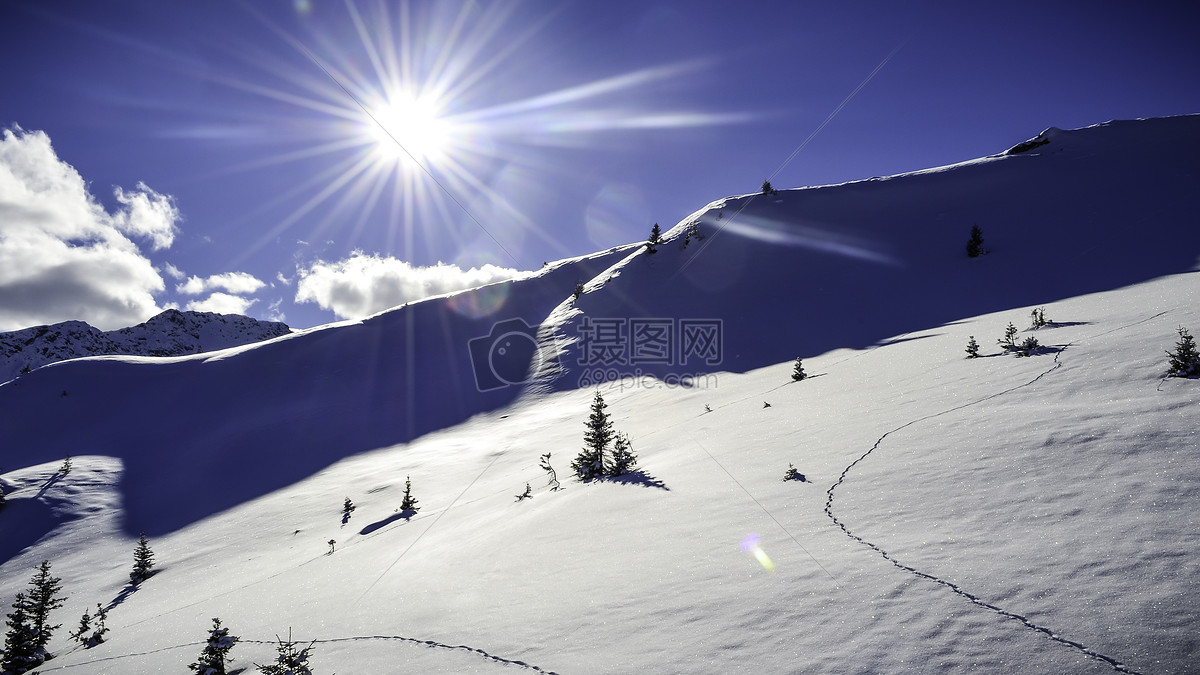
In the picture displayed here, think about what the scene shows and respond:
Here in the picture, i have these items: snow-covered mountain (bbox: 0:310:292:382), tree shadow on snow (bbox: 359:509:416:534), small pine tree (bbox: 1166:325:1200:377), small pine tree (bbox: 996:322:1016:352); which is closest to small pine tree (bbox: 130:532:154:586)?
tree shadow on snow (bbox: 359:509:416:534)

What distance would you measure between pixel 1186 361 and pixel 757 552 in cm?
443

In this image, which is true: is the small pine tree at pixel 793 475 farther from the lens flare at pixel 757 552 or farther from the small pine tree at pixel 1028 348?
the small pine tree at pixel 1028 348

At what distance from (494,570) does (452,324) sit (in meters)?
24.0

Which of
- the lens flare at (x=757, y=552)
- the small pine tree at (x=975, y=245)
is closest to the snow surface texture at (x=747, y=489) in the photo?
the lens flare at (x=757, y=552)

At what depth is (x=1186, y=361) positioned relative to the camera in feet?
13.7

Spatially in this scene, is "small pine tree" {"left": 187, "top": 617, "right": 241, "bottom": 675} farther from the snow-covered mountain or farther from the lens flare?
the snow-covered mountain

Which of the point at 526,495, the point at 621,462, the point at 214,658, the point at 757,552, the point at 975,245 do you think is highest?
the point at 975,245

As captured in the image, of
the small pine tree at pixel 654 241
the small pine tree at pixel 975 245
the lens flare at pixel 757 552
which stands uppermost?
the small pine tree at pixel 654 241

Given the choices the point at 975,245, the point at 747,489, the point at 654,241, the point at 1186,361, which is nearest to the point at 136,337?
the point at 654,241

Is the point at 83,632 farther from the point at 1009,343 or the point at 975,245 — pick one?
the point at 975,245

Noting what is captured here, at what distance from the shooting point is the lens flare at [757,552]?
3444 mm

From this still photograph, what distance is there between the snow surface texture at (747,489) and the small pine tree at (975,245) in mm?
397

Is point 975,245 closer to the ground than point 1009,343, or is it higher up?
higher up

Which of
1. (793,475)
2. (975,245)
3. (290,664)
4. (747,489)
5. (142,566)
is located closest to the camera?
(290,664)
